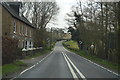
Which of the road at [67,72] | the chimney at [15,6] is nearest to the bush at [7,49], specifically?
the road at [67,72]

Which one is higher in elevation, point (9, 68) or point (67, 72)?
point (9, 68)

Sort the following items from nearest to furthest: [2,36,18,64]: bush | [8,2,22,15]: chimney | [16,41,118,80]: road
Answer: [16,41,118,80]: road → [2,36,18,64]: bush → [8,2,22,15]: chimney

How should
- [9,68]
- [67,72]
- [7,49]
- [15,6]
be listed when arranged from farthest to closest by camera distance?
1. [15,6]
2. [7,49]
3. [9,68]
4. [67,72]

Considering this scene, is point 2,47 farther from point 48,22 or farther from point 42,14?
point 48,22

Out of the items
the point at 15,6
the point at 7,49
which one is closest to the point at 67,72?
the point at 7,49

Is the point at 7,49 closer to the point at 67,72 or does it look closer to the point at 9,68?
the point at 9,68

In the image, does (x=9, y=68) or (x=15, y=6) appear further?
(x=15, y=6)

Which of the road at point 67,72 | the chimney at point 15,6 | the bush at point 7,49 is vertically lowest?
the road at point 67,72

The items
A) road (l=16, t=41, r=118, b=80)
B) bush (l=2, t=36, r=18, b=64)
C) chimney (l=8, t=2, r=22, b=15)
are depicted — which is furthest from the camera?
chimney (l=8, t=2, r=22, b=15)

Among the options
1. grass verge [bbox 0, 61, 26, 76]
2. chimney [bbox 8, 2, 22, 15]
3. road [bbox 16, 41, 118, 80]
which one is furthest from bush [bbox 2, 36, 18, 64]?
chimney [bbox 8, 2, 22, 15]

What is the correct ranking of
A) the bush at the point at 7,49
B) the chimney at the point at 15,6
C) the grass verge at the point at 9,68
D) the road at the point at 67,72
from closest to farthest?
the road at the point at 67,72 < the grass verge at the point at 9,68 < the bush at the point at 7,49 < the chimney at the point at 15,6

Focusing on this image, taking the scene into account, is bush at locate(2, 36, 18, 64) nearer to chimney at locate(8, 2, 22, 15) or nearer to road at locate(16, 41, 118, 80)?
road at locate(16, 41, 118, 80)

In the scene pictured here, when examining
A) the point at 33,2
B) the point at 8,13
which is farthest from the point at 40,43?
the point at 8,13

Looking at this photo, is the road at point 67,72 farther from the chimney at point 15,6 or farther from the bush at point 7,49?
the chimney at point 15,6
